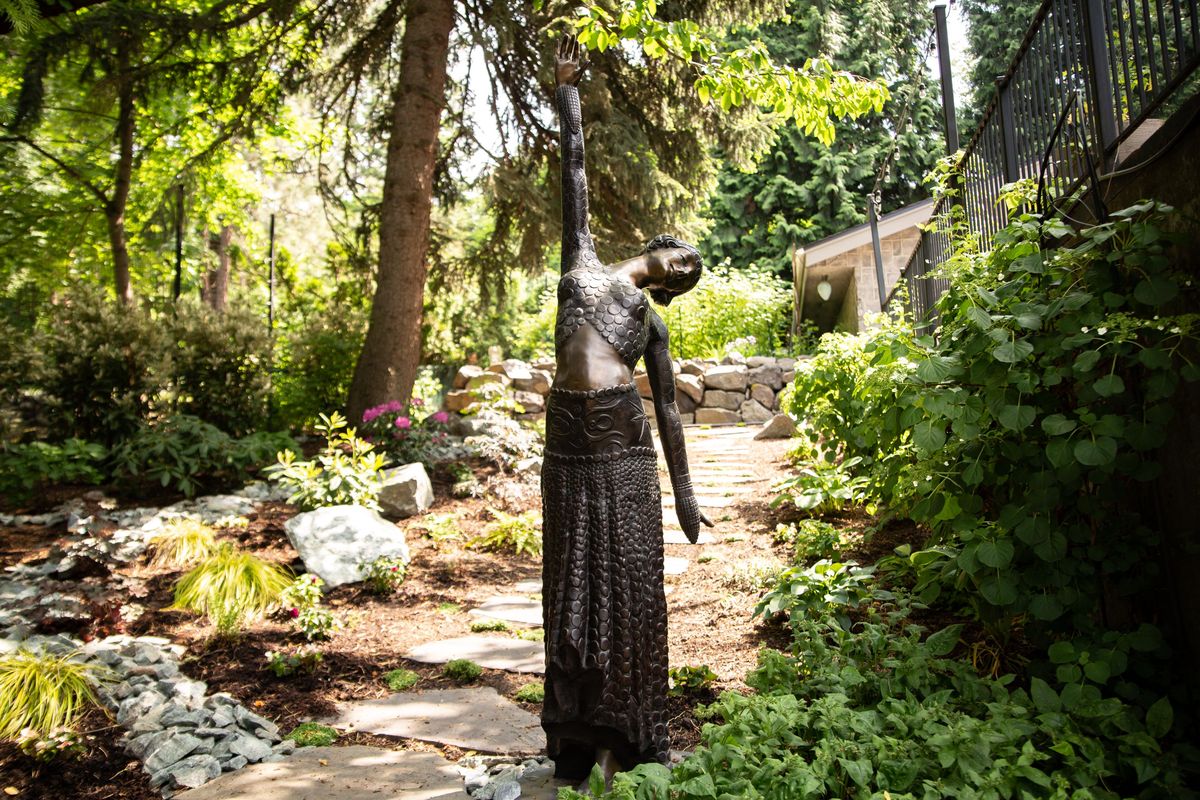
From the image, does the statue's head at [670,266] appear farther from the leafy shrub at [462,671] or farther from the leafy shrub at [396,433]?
the leafy shrub at [396,433]

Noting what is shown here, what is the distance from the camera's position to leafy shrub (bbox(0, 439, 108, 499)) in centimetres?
673

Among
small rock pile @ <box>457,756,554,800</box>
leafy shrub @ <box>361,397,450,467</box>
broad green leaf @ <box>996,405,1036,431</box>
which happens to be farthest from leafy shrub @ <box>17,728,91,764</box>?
leafy shrub @ <box>361,397,450,467</box>

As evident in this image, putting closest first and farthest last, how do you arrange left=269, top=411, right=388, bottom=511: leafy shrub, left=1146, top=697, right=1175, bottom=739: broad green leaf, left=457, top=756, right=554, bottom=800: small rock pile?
left=1146, top=697, right=1175, bottom=739: broad green leaf → left=457, top=756, right=554, bottom=800: small rock pile → left=269, top=411, right=388, bottom=511: leafy shrub

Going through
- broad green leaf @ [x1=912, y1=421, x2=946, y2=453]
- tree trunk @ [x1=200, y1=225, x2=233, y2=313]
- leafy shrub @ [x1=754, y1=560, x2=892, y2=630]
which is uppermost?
tree trunk @ [x1=200, y1=225, x2=233, y2=313]

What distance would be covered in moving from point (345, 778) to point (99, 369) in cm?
603

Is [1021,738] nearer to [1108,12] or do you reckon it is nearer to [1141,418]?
[1141,418]

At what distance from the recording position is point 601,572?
2.65m

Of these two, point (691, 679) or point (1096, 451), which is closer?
point (1096, 451)

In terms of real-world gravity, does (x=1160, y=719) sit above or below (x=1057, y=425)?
below

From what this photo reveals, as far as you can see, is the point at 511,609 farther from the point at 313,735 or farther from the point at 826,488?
the point at 826,488

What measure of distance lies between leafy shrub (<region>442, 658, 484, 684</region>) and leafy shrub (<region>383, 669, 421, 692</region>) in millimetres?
166

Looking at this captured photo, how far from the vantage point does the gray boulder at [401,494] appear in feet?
22.4

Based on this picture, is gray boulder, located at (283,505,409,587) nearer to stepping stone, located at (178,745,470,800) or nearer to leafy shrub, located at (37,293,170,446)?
stepping stone, located at (178,745,470,800)

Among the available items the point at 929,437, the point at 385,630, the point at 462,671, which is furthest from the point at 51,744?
the point at 929,437
